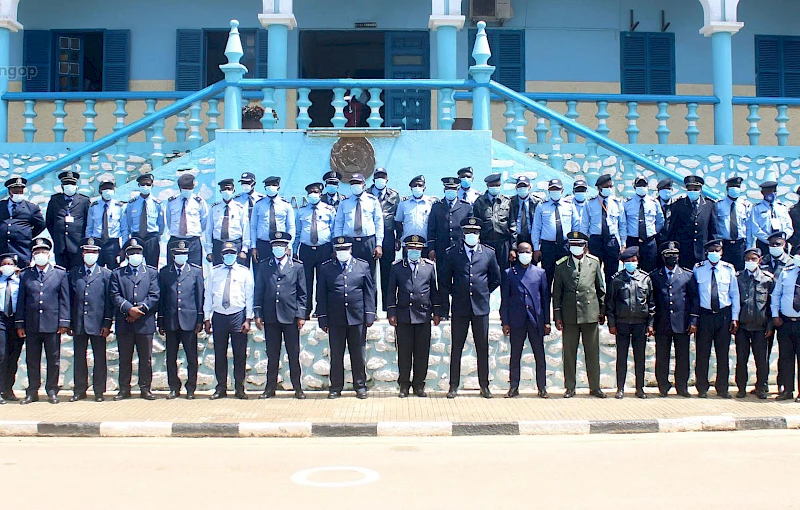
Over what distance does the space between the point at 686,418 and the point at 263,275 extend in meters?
4.80

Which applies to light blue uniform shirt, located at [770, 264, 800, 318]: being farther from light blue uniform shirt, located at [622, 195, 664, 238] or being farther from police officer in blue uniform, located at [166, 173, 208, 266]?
police officer in blue uniform, located at [166, 173, 208, 266]

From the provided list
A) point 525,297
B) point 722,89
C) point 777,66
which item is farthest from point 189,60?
point 777,66

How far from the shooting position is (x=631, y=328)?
940cm

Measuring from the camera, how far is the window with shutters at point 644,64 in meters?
16.1

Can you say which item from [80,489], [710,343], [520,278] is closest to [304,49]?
[520,278]

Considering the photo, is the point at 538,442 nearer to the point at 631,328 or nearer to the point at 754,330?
the point at 631,328

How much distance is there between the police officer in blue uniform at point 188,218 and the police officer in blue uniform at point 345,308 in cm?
175

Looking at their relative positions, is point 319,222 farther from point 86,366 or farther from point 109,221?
point 86,366

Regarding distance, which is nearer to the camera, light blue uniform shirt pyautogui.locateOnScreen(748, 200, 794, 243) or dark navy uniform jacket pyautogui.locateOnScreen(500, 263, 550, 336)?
dark navy uniform jacket pyautogui.locateOnScreen(500, 263, 550, 336)

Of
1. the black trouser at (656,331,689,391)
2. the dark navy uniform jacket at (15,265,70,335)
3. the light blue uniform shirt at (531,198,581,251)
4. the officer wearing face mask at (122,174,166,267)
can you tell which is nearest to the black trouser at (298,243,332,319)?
the officer wearing face mask at (122,174,166,267)

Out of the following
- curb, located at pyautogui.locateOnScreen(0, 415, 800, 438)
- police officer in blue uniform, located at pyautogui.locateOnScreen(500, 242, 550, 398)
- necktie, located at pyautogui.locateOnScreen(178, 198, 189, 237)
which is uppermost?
necktie, located at pyautogui.locateOnScreen(178, 198, 189, 237)

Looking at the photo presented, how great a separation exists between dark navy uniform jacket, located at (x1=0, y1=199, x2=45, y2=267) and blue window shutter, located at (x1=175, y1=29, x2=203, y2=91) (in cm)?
619

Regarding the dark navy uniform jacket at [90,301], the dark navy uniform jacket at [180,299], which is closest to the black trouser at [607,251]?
the dark navy uniform jacket at [180,299]

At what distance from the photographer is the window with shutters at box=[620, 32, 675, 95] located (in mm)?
16062
